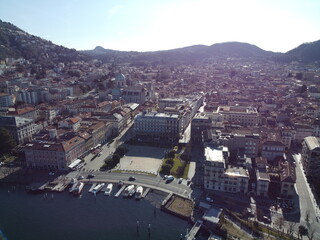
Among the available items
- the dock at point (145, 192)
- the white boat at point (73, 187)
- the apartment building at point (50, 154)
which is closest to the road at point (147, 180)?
the dock at point (145, 192)

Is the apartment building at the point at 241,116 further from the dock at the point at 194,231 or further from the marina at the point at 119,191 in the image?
the dock at the point at 194,231

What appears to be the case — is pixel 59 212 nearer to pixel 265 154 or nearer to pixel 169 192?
pixel 169 192

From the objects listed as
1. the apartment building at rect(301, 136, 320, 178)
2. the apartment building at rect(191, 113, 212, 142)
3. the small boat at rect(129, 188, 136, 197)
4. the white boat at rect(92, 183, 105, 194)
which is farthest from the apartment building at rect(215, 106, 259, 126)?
the white boat at rect(92, 183, 105, 194)

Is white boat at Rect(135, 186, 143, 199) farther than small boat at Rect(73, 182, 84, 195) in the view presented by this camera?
No

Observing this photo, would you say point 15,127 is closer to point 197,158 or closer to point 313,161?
point 197,158

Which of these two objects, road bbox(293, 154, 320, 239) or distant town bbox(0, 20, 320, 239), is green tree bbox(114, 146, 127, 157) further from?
road bbox(293, 154, 320, 239)
